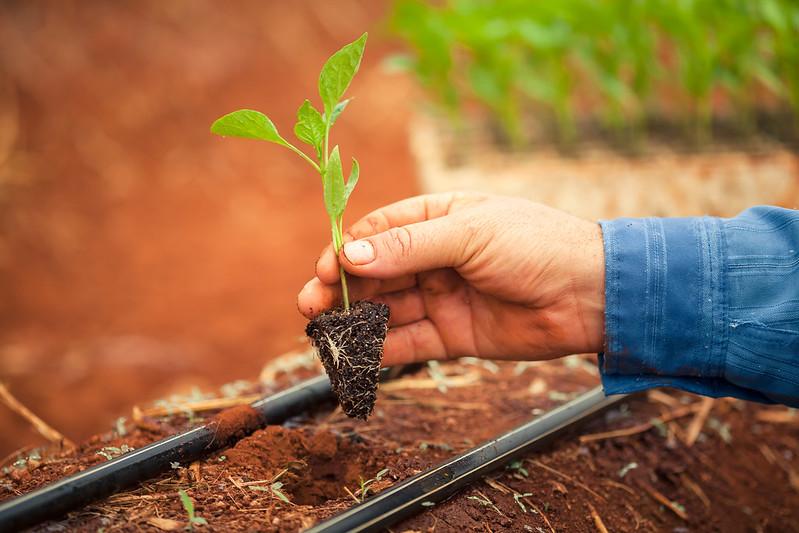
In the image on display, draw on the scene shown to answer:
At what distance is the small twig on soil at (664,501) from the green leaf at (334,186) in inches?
33.4

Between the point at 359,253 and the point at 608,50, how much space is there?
2.25 m

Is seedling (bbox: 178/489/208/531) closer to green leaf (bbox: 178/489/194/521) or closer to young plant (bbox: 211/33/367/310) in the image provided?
green leaf (bbox: 178/489/194/521)

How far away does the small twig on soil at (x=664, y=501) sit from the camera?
4.51ft

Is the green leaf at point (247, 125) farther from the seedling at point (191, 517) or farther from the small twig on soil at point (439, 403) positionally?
the small twig on soil at point (439, 403)

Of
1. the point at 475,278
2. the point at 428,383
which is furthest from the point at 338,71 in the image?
the point at 428,383

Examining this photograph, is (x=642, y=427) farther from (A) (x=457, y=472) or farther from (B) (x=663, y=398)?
(A) (x=457, y=472)

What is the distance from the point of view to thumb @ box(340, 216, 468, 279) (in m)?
1.14

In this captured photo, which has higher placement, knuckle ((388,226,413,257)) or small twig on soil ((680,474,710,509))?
knuckle ((388,226,413,257))

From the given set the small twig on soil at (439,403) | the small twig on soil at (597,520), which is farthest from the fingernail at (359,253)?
the small twig on soil at (597,520)

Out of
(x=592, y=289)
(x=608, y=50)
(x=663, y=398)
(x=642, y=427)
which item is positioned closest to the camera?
(x=592, y=289)

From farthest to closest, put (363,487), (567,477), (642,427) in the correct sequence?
(642,427)
(567,477)
(363,487)

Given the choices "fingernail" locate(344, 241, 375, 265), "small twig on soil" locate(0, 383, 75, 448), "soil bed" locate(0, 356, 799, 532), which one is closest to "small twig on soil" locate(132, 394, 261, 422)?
"soil bed" locate(0, 356, 799, 532)

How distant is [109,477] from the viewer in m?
1.06

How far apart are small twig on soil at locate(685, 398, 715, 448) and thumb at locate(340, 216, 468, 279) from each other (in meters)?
0.77
